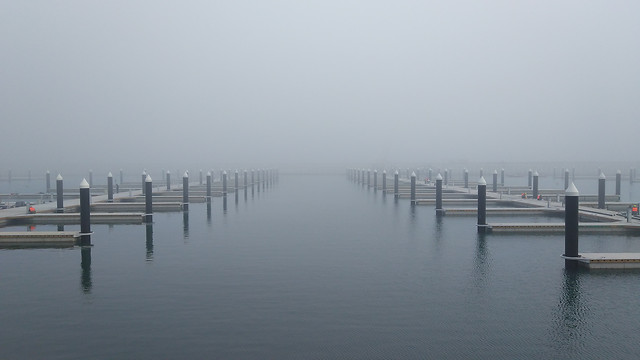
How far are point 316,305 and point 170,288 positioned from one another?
3.20 m

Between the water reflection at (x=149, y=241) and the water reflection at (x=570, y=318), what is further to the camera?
the water reflection at (x=149, y=241)

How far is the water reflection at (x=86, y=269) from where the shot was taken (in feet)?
A: 38.7

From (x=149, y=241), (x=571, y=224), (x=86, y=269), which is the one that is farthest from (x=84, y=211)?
(x=571, y=224)

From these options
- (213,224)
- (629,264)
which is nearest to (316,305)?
(629,264)

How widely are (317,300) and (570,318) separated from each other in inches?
169

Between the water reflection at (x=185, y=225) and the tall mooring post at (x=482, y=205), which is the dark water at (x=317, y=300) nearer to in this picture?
the water reflection at (x=185, y=225)

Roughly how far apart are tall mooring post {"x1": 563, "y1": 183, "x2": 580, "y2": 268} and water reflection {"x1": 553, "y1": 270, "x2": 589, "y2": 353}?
134 cm

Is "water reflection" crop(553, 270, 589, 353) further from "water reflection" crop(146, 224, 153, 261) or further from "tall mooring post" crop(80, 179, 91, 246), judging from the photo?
"tall mooring post" crop(80, 179, 91, 246)

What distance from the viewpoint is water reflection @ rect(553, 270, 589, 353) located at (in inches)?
330

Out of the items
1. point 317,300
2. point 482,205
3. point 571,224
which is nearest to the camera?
point 317,300

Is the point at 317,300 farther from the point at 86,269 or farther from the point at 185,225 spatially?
the point at 185,225

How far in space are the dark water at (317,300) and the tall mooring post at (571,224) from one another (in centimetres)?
38

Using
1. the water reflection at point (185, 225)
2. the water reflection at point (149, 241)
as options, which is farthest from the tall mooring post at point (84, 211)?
the water reflection at point (185, 225)

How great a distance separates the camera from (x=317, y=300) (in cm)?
1064
